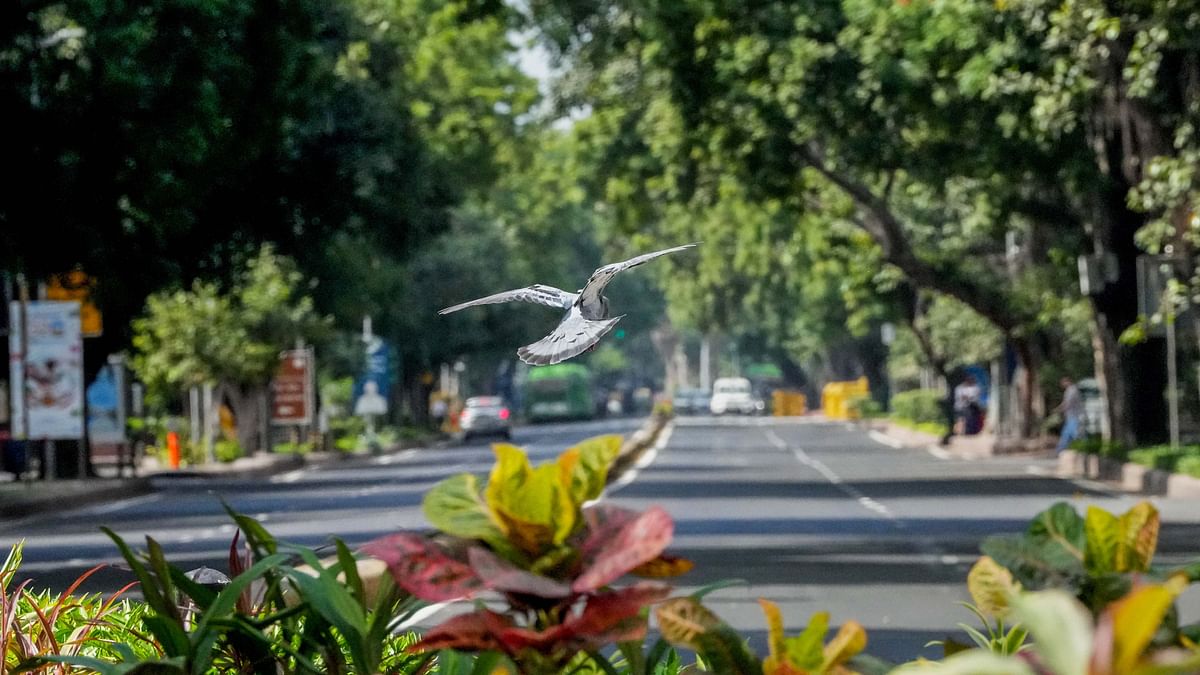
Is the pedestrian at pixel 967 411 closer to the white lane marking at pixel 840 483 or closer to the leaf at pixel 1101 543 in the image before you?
the white lane marking at pixel 840 483

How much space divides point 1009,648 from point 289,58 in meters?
29.2

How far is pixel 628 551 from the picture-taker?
2666mm

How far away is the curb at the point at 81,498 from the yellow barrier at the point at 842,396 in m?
59.3

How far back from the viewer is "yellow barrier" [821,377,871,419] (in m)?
96.7

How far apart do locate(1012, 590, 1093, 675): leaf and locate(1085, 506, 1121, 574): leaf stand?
32.6 inches

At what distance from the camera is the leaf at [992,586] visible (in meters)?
2.88

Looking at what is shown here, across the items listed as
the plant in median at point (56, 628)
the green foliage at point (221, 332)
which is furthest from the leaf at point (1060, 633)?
the green foliage at point (221, 332)

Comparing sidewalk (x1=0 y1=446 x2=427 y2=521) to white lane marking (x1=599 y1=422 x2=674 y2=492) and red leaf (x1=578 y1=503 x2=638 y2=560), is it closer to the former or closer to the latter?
white lane marking (x1=599 y1=422 x2=674 y2=492)

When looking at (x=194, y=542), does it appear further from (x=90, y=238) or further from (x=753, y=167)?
(x=753, y=167)

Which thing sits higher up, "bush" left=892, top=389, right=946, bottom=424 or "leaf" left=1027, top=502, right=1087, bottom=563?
"bush" left=892, top=389, right=946, bottom=424

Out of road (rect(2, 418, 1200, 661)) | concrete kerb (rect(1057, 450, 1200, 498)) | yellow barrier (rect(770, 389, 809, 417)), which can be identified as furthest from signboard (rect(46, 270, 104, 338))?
yellow barrier (rect(770, 389, 809, 417))

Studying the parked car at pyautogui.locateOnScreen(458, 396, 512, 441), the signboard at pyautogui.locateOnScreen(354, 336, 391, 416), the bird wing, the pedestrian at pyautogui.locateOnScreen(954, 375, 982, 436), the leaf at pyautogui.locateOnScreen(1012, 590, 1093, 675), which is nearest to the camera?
the leaf at pyautogui.locateOnScreen(1012, 590, 1093, 675)

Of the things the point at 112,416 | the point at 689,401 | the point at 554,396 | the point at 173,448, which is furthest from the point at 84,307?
the point at 689,401

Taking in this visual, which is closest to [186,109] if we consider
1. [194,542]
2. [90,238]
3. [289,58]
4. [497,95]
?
[90,238]
